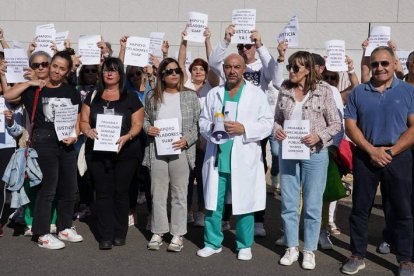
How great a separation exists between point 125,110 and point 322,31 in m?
5.19

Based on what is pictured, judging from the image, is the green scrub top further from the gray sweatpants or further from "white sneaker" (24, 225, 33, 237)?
"white sneaker" (24, 225, 33, 237)

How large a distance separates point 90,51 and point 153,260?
2.87 metres

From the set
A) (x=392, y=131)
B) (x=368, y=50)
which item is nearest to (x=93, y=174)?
(x=392, y=131)

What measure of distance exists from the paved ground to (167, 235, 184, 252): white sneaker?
6 centimetres

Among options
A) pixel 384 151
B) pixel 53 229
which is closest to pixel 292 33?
pixel 384 151

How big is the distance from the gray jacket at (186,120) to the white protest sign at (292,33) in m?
1.31

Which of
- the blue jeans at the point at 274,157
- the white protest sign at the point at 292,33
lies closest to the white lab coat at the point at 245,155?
the white protest sign at the point at 292,33

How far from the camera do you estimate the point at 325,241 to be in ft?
19.7

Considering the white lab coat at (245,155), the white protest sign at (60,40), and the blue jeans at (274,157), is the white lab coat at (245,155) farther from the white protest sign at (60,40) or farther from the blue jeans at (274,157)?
the white protest sign at (60,40)

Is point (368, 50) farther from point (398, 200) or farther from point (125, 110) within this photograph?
point (125, 110)

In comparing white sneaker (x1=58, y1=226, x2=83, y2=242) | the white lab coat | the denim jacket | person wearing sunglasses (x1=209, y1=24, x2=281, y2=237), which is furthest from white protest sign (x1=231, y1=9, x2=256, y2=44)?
white sneaker (x1=58, y1=226, x2=83, y2=242)

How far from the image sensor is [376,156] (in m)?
4.96

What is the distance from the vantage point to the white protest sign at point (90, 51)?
695cm

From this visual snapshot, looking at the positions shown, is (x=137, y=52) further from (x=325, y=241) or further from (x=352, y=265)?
(x=352, y=265)
